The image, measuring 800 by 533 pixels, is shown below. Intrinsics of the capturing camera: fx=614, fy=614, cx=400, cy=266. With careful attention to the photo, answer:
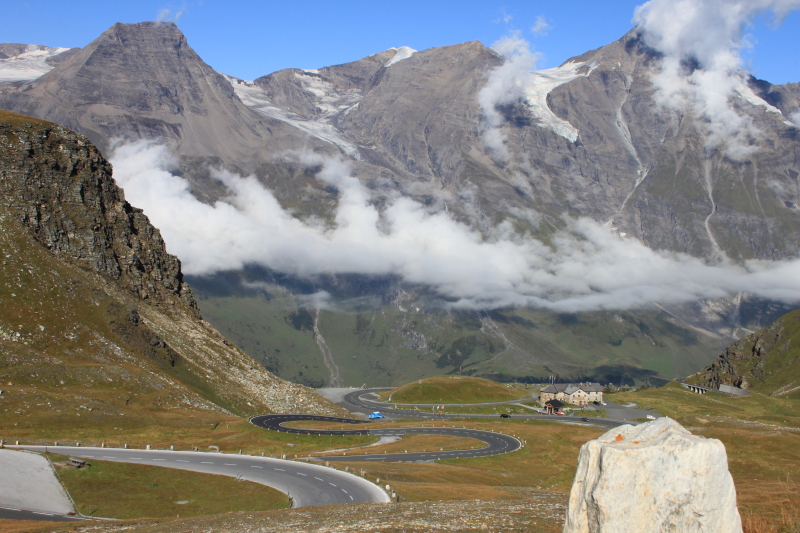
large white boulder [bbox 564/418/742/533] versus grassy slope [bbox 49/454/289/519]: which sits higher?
large white boulder [bbox 564/418/742/533]

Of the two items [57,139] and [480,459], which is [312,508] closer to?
[480,459]

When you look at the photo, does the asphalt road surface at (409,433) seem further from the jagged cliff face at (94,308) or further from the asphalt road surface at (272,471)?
the asphalt road surface at (272,471)

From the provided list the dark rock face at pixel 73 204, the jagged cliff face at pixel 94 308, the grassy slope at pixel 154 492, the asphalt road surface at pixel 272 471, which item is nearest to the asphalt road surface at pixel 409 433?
the jagged cliff face at pixel 94 308

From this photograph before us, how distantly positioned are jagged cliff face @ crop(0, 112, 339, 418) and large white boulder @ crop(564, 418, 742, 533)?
97.6 metres

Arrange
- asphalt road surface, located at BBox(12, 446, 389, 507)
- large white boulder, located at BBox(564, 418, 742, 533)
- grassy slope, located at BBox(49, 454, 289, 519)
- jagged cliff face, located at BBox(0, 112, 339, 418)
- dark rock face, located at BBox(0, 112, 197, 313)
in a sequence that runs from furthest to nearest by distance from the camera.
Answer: dark rock face, located at BBox(0, 112, 197, 313) → jagged cliff face, located at BBox(0, 112, 339, 418) → asphalt road surface, located at BBox(12, 446, 389, 507) → grassy slope, located at BBox(49, 454, 289, 519) → large white boulder, located at BBox(564, 418, 742, 533)

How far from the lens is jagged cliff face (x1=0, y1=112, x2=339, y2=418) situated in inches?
4476

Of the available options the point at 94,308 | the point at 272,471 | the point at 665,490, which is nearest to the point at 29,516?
the point at 272,471

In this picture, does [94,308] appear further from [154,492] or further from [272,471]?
[154,492]

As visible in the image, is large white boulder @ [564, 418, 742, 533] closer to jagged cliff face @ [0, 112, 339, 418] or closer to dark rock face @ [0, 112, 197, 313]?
jagged cliff face @ [0, 112, 339, 418]

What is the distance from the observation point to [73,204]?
15612 centimetres

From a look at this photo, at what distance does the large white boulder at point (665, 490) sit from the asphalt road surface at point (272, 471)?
40.6 meters

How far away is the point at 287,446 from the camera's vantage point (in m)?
102

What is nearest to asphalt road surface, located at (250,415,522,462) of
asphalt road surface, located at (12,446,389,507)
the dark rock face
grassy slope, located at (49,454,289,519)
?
asphalt road surface, located at (12,446,389,507)

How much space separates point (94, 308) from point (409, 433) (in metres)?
73.0
